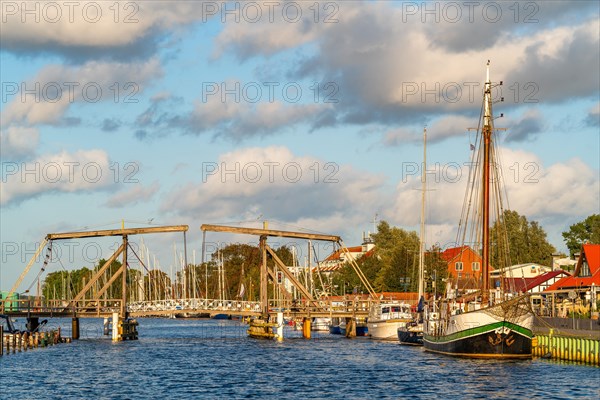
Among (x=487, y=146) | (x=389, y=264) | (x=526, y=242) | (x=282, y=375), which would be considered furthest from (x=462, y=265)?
(x=526, y=242)

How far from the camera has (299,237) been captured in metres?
93.7

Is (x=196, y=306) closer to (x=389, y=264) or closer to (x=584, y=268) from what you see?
(x=584, y=268)

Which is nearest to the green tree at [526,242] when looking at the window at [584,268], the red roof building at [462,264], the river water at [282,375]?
the red roof building at [462,264]

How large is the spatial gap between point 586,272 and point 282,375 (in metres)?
43.4

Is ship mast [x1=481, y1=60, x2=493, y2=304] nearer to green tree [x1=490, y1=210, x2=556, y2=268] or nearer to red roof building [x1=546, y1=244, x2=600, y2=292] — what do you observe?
red roof building [x1=546, y1=244, x2=600, y2=292]

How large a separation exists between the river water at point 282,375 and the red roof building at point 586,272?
18.6 meters

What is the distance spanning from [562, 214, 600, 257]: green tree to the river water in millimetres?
71184

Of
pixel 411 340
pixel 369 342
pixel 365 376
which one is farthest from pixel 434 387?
pixel 369 342

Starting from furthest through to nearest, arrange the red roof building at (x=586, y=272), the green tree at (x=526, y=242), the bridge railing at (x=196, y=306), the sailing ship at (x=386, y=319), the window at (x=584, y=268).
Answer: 1. the green tree at (x=526, y=242)
2. the sailing ship at (x=386, y=319)
3. the window at (x=584, y=268)
4. the bridge railing at (x=196, y=306)
5. the red roof building at (x=586, y=272)

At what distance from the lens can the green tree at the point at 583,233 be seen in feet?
463

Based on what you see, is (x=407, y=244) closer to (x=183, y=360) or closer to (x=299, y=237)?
(x=299, y=237)

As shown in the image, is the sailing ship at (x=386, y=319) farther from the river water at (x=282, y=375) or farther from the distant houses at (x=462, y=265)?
the river water at (x=282, y=375)

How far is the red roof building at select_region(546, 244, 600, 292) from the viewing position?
282 ft

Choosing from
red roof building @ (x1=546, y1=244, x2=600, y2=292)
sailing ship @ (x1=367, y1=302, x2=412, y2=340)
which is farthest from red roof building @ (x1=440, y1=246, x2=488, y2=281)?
red roof building @ (x1=546, y1=244, x2=600, y2=292)
